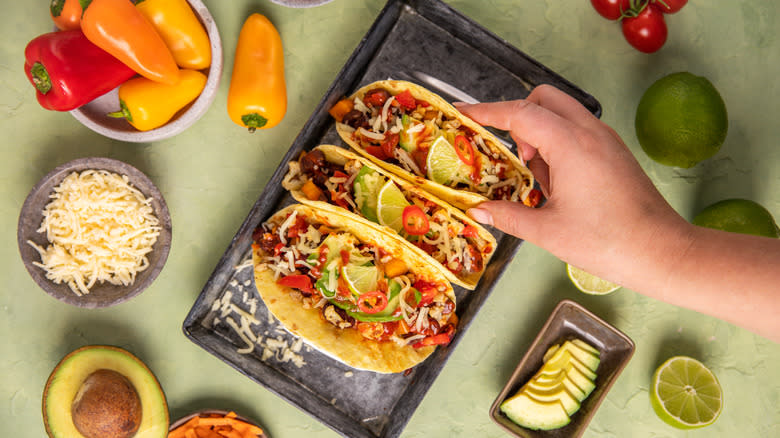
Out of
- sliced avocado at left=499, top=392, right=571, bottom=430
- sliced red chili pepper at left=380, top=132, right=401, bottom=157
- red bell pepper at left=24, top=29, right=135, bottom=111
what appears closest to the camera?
red bell pepper at left=24, top=29, right=135, bottom=111

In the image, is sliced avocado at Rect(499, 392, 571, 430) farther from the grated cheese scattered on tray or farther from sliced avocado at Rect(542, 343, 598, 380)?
the grated cheese scattered on tray

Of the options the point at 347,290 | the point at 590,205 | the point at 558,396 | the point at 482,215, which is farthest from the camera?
the point at 558,396

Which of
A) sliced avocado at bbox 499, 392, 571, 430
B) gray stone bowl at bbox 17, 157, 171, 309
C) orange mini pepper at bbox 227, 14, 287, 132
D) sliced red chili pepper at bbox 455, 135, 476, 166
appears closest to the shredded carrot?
orange mini pepper at bbox 227, 14, 287, 132

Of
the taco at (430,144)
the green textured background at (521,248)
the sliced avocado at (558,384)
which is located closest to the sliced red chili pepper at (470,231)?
the taco at (430,144)

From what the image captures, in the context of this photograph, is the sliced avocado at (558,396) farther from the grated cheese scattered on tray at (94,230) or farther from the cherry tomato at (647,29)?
the grated cheese scattered on tray at (94,230)

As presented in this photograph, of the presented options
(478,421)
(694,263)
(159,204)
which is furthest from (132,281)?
(694,263)

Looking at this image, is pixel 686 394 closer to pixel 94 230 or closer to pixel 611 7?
pixel 611 7

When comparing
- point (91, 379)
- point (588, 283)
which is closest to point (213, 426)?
point (91, 379)
